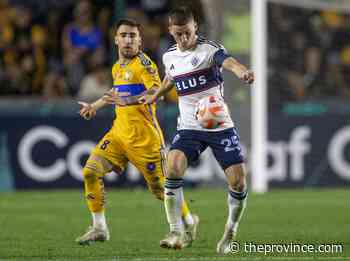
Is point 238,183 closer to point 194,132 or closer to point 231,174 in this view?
point 231,174

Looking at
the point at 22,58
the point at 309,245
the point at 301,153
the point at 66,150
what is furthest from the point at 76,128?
the point at 309,245

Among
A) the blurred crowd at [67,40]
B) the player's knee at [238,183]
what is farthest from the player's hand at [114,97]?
the blurred crowd at [67,40]

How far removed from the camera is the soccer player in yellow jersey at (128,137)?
10.7m

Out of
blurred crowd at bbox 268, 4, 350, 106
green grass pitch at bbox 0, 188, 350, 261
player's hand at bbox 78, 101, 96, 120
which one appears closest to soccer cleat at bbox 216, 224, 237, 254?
green grass pitch at bbox 0, 188, 350, 261

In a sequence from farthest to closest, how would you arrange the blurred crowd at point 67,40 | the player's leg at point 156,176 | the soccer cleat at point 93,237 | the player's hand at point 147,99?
the blurred crowd at point 67,40 < the player's leg at point 156,176 < the soccer cleat at point 93,237 < the player's hand at point 147,99

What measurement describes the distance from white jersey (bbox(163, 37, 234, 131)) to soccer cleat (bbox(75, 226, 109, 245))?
57.8 inches

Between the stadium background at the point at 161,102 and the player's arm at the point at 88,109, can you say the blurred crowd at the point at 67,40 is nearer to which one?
the stadium background at the point at 161,102

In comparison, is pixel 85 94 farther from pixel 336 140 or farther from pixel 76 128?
pixel 336 140

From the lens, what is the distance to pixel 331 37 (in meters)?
19.8

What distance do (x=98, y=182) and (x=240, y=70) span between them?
233 centimetres

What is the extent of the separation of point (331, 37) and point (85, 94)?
4.55 meters

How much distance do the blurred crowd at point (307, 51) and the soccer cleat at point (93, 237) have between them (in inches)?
354

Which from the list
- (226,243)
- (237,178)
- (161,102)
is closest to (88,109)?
(237,178)

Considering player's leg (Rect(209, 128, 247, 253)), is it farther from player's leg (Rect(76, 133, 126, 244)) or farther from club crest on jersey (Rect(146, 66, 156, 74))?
player's leg (Rect(76, 133, 126, 244))
